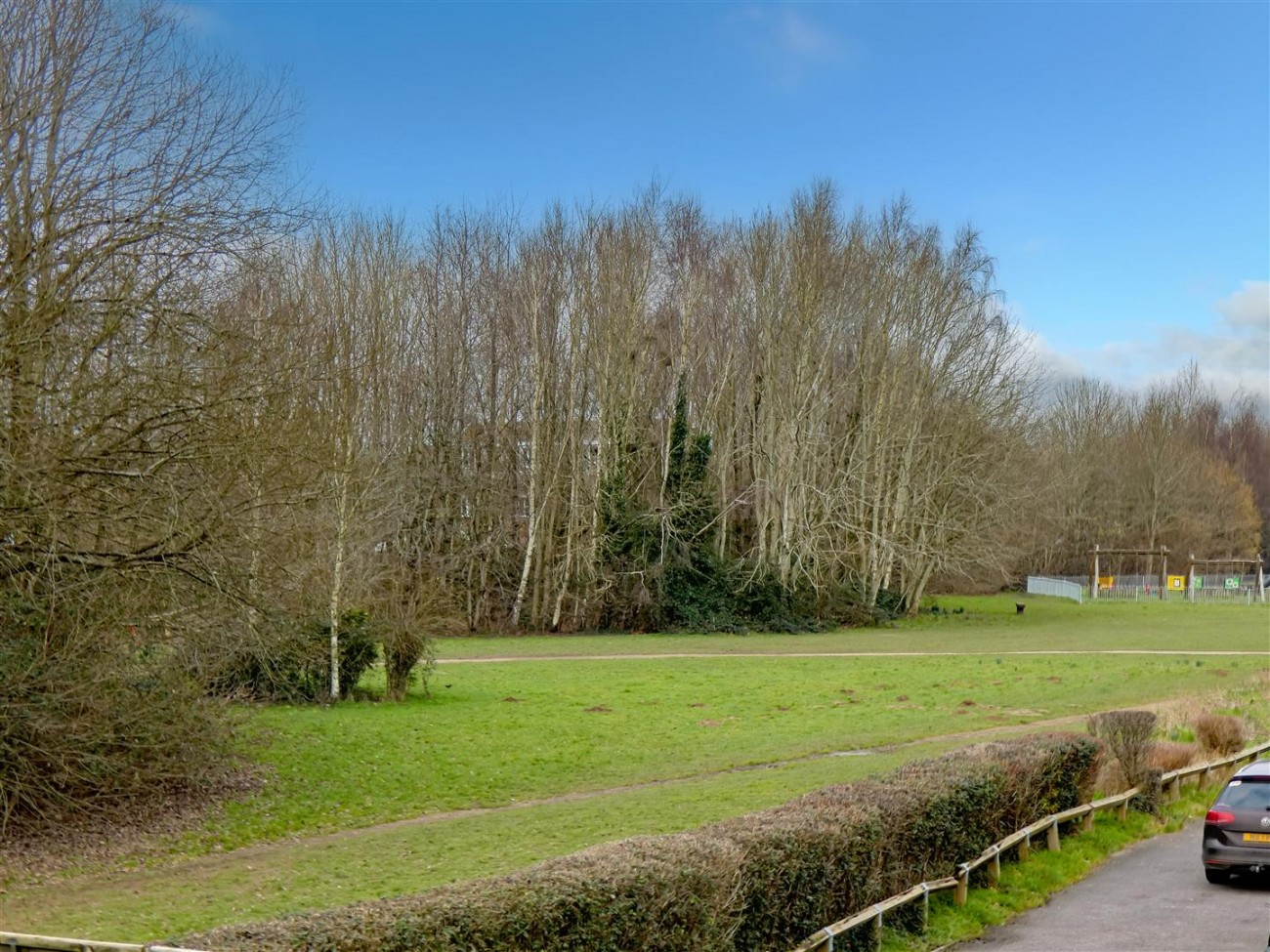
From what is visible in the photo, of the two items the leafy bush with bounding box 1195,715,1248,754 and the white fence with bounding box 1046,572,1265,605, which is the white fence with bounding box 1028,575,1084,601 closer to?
the white fence with bounding box 1046,572,1265,605

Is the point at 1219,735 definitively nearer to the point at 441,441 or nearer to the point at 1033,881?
the point at 1033,881

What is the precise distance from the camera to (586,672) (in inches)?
1532

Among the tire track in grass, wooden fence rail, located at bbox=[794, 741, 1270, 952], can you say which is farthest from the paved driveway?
the tire track in grass

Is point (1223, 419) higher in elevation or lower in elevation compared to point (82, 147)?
higher

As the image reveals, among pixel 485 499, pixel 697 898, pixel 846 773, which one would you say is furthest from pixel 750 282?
pixel 697 898

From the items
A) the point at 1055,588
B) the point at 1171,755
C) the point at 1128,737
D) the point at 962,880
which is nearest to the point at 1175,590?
the point at 1055,588

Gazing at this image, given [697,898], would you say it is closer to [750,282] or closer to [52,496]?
[52,496]

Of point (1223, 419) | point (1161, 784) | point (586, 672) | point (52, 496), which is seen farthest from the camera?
point (1223, 419)

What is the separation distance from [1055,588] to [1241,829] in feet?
251

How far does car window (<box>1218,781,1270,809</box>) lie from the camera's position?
14984mm

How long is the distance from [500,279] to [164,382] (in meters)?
46.7

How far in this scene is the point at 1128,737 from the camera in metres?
20.2

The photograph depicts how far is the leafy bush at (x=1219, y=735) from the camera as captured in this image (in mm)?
24562

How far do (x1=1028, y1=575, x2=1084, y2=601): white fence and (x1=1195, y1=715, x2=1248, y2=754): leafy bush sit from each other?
196ft
